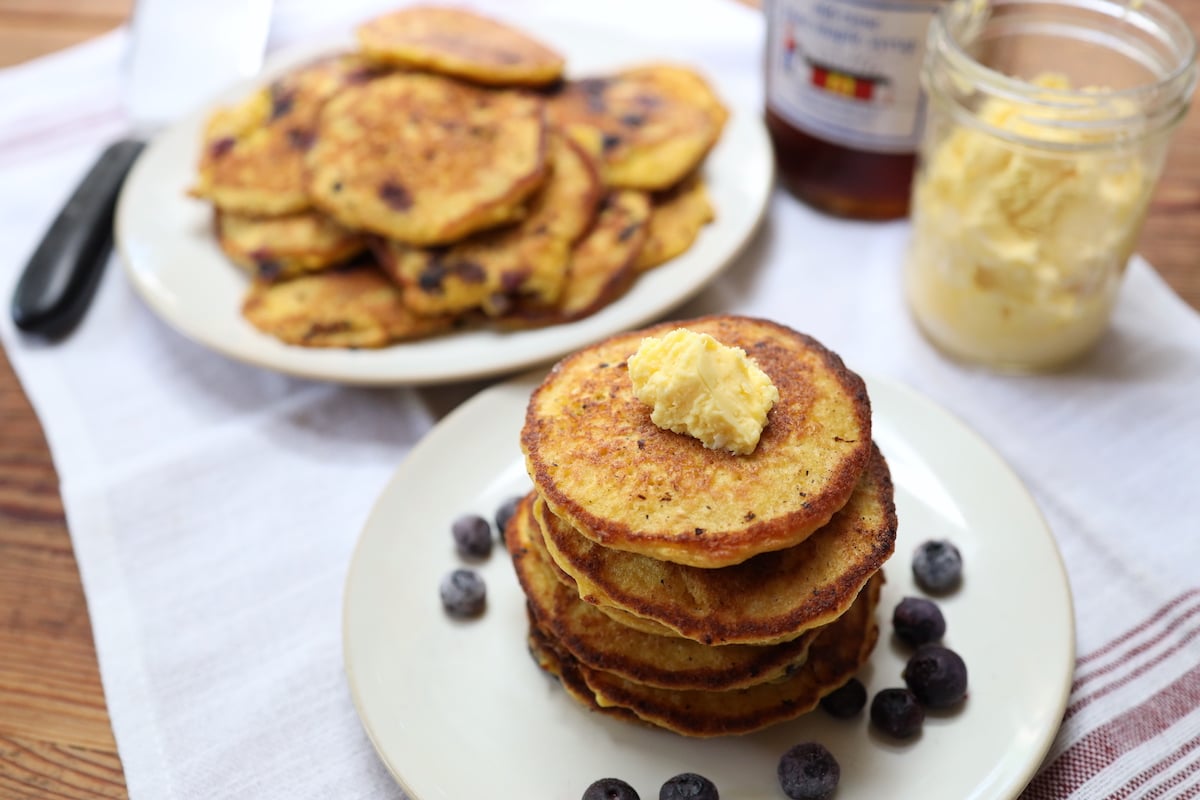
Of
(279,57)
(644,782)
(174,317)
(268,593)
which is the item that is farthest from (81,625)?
(279,57)

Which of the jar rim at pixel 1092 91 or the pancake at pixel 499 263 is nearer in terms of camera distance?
the jar rim at pixel 1092 91

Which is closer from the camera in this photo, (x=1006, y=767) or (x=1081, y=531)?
(x=1006, y=767)

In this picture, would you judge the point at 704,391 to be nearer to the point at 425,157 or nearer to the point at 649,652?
the point at 649,652

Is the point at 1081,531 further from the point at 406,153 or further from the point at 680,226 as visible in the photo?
the point at 406,153

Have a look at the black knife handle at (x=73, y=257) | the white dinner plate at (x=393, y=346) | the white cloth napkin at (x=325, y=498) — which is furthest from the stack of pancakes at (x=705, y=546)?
the black knife handle at (x=73, y=257)

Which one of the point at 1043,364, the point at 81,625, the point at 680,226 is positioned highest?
the point at 680,226

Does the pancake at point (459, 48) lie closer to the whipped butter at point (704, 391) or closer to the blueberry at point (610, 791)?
the whipped butter at point (704, 391)
